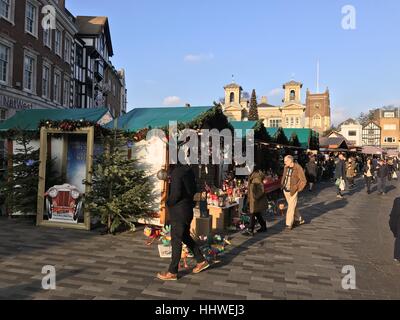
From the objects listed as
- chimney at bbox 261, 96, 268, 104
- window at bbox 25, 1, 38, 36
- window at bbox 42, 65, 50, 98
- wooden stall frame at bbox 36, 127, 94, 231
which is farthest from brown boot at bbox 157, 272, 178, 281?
chimney at bbox 261, 96, 268, 104

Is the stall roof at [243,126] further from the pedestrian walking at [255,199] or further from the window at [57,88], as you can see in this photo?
the window at [57,88]

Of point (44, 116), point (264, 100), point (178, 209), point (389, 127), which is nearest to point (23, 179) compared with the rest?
point (44, 116)

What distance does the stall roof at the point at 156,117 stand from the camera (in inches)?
358

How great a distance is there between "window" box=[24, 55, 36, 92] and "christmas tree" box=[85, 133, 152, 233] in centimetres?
1435

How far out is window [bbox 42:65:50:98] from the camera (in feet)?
73.2

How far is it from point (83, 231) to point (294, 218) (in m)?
5.00

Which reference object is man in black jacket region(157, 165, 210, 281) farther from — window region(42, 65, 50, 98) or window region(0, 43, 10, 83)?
window region(42, 65, 50, 98)

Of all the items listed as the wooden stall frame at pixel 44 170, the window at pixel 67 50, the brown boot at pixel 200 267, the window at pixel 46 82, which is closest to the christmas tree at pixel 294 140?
the wooden stall frame at pixel 44 170

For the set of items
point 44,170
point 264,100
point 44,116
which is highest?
point 264,100

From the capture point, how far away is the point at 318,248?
7137mm

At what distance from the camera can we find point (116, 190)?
8.00 meters

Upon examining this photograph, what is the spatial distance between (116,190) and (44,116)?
416 cm

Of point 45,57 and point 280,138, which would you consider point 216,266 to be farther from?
point 45,57

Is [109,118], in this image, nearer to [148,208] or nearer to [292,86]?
[148,208]
